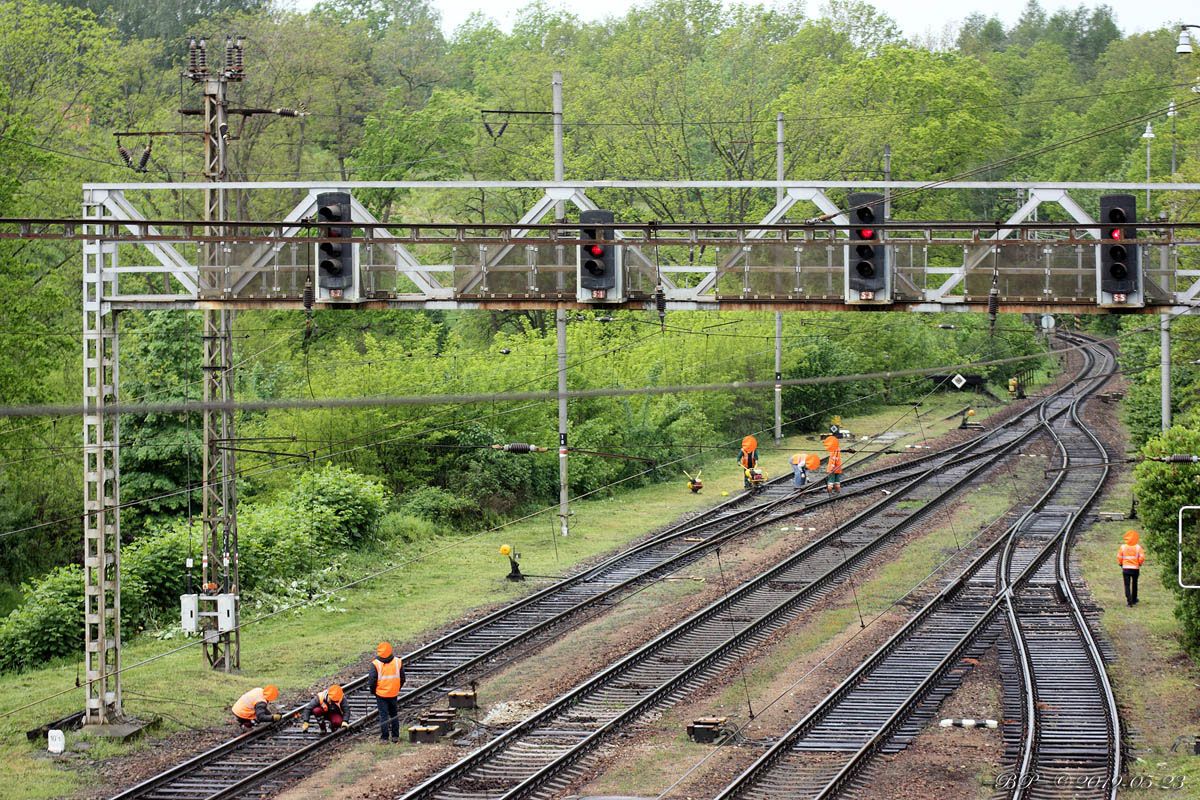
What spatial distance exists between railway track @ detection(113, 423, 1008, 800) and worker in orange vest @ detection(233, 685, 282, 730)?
19 centimetres

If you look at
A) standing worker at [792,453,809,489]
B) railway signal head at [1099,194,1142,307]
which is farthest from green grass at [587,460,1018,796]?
railway signal head at [1099,194,1142,307]

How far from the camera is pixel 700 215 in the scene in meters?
58.1

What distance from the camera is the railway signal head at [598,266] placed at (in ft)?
60.8

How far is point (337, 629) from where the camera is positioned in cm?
2770

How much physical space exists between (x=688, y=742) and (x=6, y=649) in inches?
504

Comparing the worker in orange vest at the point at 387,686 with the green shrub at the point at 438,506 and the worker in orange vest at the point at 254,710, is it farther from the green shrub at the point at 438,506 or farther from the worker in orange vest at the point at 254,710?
the green shrub at the point at 438,506

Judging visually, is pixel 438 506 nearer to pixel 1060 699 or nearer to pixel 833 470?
pixel 833 470

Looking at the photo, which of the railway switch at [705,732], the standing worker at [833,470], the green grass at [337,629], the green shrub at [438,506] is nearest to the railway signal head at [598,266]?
the railway switch at [705,732]

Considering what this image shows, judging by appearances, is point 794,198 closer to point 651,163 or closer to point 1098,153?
point 651,163

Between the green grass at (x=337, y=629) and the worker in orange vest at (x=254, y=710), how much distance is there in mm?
441

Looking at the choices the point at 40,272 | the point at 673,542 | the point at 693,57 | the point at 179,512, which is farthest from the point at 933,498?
the point at 693,57

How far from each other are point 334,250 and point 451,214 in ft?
135

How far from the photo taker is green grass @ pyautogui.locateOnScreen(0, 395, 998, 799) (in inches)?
860

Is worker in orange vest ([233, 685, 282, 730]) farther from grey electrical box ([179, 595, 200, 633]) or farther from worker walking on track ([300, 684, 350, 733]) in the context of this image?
grey electrical box ([179, 595, 200, 633])
